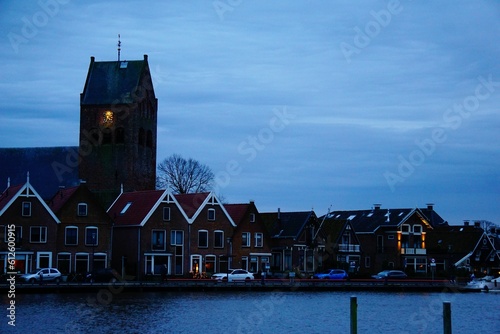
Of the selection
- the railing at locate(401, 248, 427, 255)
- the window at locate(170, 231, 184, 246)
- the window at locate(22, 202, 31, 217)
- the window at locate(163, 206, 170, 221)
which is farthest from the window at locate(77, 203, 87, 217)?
the railing at locate(401, 248, 427, 255)

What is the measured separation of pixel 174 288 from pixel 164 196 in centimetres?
1645

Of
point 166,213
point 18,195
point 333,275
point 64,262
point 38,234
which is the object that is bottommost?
point 333,275

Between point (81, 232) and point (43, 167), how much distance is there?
1618cm

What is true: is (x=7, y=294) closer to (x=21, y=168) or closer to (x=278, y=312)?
(x=278, y=312)

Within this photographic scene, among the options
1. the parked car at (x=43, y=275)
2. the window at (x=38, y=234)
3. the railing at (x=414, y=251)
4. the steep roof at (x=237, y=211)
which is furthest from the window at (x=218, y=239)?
the railing at (x=414, y=251)

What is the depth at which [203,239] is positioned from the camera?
8719 cm

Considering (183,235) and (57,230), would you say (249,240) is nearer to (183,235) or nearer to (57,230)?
(183,235)

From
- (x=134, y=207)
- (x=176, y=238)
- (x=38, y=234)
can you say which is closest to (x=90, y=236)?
(x=38, y=234)

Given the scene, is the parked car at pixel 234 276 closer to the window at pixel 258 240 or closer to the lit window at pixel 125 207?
the window at pixel 258 240

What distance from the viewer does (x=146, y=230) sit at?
83000mm

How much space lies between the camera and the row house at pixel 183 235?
83062 mm

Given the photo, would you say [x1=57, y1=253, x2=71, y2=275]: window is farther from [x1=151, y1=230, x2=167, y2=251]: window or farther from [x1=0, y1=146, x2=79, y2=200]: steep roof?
[x1=0, y1=146, x2=79, y2=200]: steep roof

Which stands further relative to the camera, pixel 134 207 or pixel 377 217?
pixel 377 217

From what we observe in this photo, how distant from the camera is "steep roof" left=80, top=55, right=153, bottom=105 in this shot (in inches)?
3848
